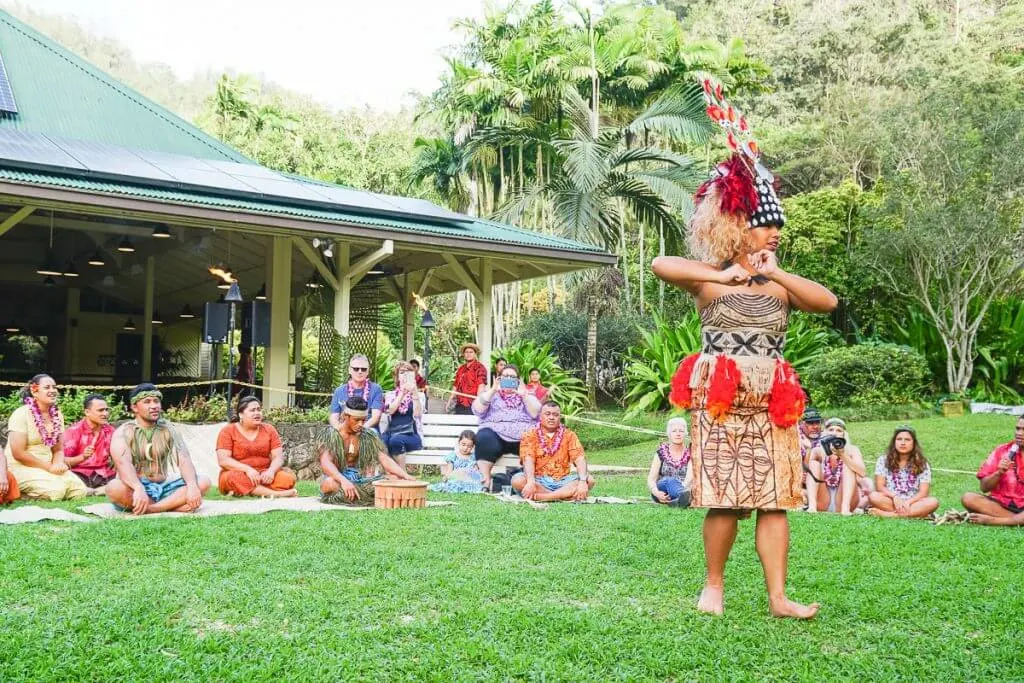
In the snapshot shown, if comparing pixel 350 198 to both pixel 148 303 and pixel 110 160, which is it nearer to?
pixel 110 160

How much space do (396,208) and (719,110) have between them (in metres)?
9.04

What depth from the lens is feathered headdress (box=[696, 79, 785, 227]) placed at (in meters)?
4.19

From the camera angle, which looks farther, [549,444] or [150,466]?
[549,444]

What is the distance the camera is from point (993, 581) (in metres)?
5.15

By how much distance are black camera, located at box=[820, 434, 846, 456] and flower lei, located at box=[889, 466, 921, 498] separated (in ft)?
1.53

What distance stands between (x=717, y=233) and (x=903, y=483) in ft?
15.0

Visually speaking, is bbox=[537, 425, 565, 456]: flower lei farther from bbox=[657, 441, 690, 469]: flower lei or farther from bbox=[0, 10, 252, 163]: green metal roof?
bbox=[0, 10, 252, 163]: green metal roof

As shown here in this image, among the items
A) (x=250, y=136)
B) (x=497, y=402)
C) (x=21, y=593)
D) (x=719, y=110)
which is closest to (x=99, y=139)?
(x=497, y=402)

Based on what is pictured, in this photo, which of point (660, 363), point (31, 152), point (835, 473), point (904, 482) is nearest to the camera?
point (904, 482)

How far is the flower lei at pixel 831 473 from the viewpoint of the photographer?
830 centimetres

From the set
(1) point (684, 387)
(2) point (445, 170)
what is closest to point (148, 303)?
(2) point (445, 170)

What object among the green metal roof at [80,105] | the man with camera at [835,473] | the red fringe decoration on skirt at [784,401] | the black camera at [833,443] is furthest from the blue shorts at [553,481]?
the green metal roof at [80,105]

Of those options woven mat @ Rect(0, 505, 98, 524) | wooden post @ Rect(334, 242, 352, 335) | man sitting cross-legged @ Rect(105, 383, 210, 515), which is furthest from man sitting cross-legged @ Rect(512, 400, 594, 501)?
wooden post @ Rect(334, 242, 352, 335)

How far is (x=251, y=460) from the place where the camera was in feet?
28.2
